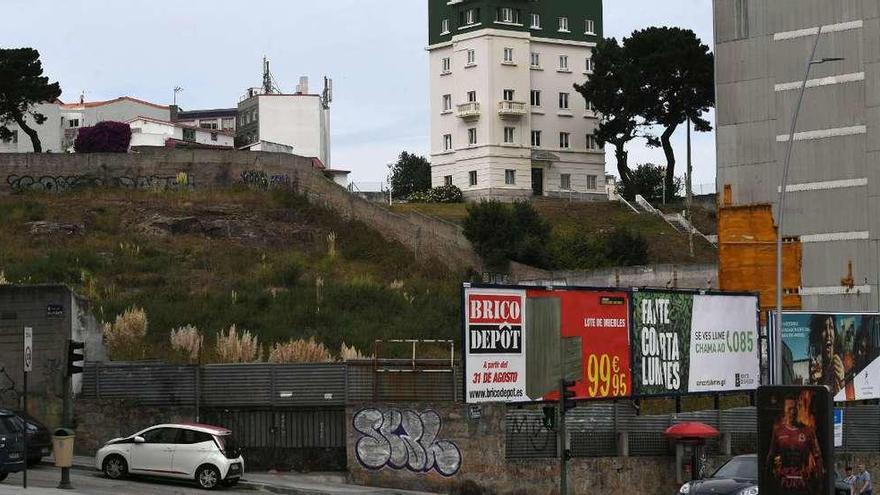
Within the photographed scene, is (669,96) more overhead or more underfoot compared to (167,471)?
more overhead

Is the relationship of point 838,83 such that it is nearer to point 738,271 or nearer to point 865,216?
point 865,216

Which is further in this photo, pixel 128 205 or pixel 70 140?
pixel 70 140

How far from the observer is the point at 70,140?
5187 inches

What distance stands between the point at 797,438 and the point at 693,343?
61.3 ft

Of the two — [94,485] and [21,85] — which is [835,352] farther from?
[21,85]

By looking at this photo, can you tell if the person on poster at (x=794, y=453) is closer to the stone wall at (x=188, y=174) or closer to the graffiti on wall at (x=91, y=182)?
the stone wall at (x=188, y=174)

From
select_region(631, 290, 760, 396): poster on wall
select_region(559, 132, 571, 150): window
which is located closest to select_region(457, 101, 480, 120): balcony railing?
select_region(559, 132, 571, 150): window

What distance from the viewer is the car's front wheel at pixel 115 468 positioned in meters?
33.9

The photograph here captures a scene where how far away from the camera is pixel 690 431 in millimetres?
38438

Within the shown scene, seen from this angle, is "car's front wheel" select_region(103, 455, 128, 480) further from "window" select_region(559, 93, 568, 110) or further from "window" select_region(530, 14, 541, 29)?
"window" select_region(530, 14, 541, 29)

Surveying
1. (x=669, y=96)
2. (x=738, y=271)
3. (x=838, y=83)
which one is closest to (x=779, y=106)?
(x=838, y=83)

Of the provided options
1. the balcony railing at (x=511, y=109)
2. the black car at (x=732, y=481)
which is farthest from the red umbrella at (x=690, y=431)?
the balcony railing at (x=511, y=109)

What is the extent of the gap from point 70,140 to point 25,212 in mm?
59353

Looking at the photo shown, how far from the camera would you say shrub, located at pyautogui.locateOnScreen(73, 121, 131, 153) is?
110m
